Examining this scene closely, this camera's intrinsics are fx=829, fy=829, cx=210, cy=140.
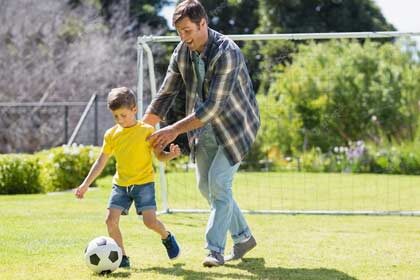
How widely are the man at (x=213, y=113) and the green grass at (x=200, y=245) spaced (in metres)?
0.27

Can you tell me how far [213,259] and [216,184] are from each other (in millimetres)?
459

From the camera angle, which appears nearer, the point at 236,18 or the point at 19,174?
the point at 19,174

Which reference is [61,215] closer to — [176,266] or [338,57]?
[176,266]

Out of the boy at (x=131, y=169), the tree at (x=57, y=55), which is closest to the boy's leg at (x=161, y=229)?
the boy at (x=131, y=169)

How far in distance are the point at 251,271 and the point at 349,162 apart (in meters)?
11.8

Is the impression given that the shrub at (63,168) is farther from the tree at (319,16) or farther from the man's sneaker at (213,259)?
the tree at (319,16)

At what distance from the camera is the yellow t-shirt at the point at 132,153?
198 inches

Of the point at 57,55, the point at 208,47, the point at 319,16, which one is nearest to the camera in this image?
the point at 208,47

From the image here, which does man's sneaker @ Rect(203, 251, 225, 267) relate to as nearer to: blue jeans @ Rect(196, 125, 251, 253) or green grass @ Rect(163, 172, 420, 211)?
blue jeans @ Rect(196, 125, 251, 253)

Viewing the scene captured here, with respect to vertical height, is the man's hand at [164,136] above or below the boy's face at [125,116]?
below

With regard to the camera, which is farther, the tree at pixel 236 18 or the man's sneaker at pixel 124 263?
the tree at pixel 236 18

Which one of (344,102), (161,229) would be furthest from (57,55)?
(161,229)

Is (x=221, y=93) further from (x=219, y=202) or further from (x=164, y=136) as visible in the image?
(x=219, y=202)

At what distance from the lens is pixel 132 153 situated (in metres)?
5.03
